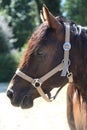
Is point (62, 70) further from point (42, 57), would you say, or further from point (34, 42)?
point (34, 42)

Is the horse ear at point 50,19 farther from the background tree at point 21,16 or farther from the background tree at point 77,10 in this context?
the background tree at point 21,16

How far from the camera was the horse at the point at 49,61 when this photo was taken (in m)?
3.94

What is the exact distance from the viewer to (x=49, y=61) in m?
3.97

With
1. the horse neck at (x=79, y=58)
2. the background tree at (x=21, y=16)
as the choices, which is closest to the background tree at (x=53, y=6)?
the background tree at (x=21, y=16)

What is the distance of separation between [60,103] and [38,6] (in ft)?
62.1

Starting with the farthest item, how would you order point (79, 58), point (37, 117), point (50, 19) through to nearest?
point (37, 117) < point (79, 58) < point (50, 19)

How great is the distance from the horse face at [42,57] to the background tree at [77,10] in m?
25.3

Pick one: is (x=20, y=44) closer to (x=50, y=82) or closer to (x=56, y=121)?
(x=56, y=121)

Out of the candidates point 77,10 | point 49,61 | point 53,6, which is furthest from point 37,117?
point 77,10

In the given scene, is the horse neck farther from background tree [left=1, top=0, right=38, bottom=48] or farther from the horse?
background tree [left=1, top=0, right=38, bottom=48]

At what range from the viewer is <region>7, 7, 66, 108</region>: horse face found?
12.9 feet

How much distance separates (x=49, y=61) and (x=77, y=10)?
27375mm

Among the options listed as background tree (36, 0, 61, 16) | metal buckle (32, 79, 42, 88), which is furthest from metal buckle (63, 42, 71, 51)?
background tree (36, 0, 61, 16)

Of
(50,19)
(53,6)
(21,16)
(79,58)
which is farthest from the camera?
(21,16)
